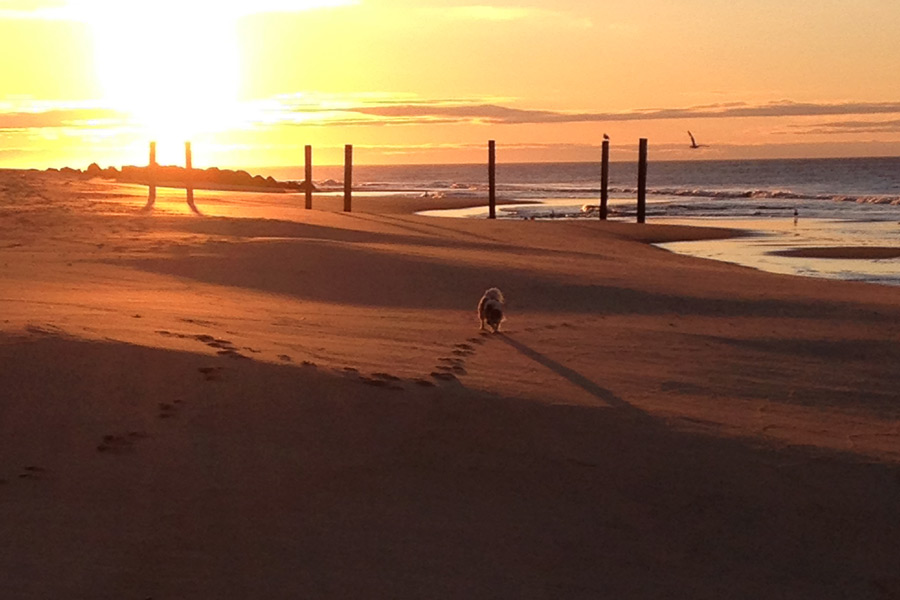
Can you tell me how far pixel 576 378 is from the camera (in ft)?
25.8

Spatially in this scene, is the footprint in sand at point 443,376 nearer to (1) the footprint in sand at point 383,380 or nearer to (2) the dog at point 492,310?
(1) the footprint in sand at point 383,380

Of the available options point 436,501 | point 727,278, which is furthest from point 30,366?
point 727,278

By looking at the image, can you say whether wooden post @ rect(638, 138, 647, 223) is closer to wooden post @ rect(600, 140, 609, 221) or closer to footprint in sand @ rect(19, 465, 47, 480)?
wooden post @ rect(600, 140, 609, 221)

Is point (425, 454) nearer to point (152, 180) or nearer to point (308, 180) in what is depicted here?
point (152, 180)

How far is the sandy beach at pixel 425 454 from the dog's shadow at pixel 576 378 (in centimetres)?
4

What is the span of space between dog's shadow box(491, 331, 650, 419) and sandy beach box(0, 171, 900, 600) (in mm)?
37

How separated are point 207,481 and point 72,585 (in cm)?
108

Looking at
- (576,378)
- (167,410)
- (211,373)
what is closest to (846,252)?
(576,378)

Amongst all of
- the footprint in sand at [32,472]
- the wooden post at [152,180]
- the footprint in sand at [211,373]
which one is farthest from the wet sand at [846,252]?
the footprint in sand at [32,472]

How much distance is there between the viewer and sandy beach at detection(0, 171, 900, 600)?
15.1 ft

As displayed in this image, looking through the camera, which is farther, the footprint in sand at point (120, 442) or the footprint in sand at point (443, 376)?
the footprint in sand at point (443, 376)

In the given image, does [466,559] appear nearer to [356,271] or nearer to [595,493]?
[595,493]

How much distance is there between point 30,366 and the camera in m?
6.20

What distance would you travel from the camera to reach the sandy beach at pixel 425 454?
181 inches
